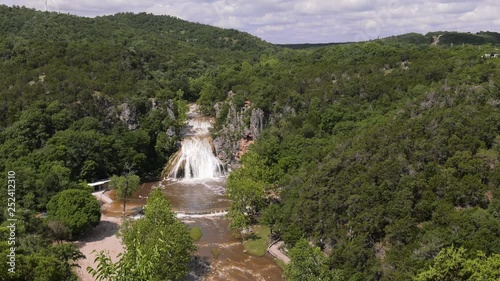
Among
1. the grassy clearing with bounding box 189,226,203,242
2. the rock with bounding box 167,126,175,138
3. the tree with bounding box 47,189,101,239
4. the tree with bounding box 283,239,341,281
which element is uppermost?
the rock with bounding box 167,126,175,138

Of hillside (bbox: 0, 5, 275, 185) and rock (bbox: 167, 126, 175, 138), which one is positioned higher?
hillside (bbox: 0, 5, 275, 185)

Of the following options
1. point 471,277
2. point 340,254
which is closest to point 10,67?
point 340,254

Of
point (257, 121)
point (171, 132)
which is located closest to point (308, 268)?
point (257, 121)

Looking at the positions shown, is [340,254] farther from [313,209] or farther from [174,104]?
[174,104]

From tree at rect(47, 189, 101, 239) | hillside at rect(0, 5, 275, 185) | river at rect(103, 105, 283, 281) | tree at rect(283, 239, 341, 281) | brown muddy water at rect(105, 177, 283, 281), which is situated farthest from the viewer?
hillside at rect(0, 5, 275, 185)

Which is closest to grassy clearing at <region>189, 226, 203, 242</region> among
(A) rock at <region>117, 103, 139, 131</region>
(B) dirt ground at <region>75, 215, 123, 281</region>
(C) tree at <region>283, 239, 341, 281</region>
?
(B) dirt ground at <region>75, 215, 123, 281</region>

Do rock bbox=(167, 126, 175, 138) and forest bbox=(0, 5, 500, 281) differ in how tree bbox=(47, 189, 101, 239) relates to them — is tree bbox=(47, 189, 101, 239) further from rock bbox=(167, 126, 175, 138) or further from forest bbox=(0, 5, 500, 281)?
rock bbox=(167, 126, 175, 138)
